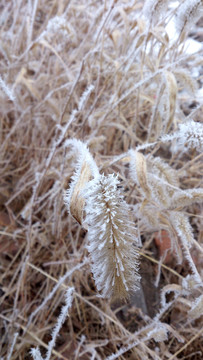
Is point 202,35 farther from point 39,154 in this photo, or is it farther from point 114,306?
point 114,306

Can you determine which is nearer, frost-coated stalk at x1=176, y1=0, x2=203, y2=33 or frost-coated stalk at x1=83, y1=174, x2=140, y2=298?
frost-coated stalk at x1=83, y1=174, x2=140, y2=298

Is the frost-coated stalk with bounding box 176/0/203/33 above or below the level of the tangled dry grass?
above

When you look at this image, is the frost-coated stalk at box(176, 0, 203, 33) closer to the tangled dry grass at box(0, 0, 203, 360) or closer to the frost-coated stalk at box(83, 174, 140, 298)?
the tangled dry grass at box(0, 0, 203, 360)

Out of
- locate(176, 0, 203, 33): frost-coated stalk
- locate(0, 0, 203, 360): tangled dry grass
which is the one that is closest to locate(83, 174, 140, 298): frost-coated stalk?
locate(0, 0, 203, 360): tangled dry grass

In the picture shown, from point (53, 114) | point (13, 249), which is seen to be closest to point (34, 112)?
point (53, 114)

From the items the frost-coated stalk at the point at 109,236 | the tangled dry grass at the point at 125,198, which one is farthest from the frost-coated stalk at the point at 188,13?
the frost-coated stalk at the point at 109,236
